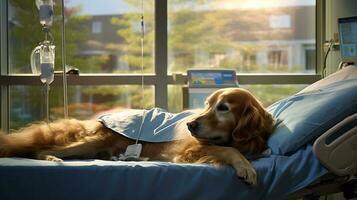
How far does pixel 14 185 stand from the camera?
1.69 m

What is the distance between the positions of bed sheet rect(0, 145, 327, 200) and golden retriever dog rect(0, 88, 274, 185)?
0.08 metres

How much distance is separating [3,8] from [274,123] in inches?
104

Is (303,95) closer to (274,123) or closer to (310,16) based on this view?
(274,123)

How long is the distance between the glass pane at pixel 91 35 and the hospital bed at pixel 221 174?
6.39ft

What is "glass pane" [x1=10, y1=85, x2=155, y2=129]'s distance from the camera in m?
3.62

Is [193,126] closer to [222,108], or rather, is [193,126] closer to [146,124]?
[222,108]

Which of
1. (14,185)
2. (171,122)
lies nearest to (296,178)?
(171,122)

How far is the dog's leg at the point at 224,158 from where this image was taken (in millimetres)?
1662

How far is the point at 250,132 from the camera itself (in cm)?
192

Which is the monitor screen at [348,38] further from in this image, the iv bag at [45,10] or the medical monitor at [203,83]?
the iv bag at [45,10]

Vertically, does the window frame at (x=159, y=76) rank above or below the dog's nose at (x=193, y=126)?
above

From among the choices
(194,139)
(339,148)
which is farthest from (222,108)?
(339,148)

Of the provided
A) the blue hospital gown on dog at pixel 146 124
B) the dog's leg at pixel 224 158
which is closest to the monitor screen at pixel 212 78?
the blue hospital gown on dog at pixel 146 124

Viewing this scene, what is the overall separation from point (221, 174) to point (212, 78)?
5.07 ft
